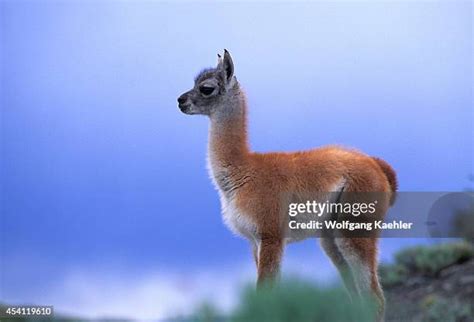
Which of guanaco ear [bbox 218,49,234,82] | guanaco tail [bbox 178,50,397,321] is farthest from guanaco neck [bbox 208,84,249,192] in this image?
guanaco ear [bbox 218,49,234,82]

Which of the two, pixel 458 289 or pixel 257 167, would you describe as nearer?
pixel 257 167

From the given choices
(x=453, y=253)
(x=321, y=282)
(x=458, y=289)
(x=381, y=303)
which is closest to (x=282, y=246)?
(x=381, y=303)

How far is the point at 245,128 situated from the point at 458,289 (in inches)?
132

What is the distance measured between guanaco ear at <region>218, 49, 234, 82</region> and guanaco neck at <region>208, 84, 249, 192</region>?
5.1 inches

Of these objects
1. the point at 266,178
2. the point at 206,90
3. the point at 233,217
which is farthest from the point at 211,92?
the point at 233,217

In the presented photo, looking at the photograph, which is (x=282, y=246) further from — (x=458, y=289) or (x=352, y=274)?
(x=458, y=289)

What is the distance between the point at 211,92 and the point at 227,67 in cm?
21

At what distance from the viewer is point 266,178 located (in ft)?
21.9

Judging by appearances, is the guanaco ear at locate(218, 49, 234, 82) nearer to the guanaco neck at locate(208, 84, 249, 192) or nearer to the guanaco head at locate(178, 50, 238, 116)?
the guanaco head at locate(178, 50, 238, 116)

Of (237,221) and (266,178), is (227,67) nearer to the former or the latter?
(266,178)

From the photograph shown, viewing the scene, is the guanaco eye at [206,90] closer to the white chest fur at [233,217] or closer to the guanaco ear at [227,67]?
the guanaco ear at [227,67]

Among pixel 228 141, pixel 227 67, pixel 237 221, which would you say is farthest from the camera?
pixel 228 141

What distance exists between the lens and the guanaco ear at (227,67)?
21.7 feet

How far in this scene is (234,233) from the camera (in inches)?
263
